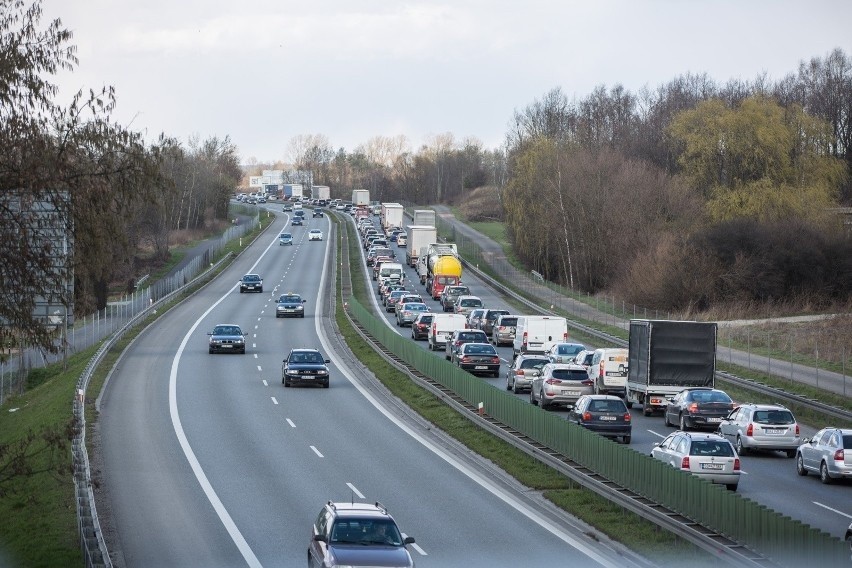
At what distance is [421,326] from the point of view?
63000 mm

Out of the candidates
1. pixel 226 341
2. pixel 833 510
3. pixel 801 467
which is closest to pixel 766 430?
pixel 801 467

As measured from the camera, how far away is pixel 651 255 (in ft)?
256

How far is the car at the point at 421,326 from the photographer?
63.0 metres

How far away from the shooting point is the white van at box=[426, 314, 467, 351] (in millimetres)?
58812

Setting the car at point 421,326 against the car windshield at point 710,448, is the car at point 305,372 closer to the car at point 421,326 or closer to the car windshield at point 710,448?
the car at point 421,326

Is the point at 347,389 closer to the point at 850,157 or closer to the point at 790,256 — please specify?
the point at 790,256

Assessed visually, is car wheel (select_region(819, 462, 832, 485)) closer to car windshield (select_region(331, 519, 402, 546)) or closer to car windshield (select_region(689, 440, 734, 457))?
car windshield (select_region(689, 440, 734, 457))

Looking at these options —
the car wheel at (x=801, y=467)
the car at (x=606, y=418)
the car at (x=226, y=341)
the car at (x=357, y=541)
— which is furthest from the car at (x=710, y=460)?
the car at (x=226, y=341)

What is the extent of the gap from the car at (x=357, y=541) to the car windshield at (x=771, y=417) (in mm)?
16281

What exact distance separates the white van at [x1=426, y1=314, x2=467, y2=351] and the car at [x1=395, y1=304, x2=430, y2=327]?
9073 millimetres

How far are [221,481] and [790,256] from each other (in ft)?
174

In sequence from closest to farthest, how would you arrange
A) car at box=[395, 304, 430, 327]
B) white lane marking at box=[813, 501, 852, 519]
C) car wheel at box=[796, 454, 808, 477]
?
white lane marking at box=[813, 501, 852, 519] → car wheel at box=[796, 454, 808, 477] → car at box=[395, 304, 430, 327]

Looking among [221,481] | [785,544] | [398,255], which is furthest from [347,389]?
[398,255]

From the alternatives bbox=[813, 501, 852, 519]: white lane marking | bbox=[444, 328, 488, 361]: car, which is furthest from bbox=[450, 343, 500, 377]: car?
bbox=[813, 501, 852, 519]: white lane marking
